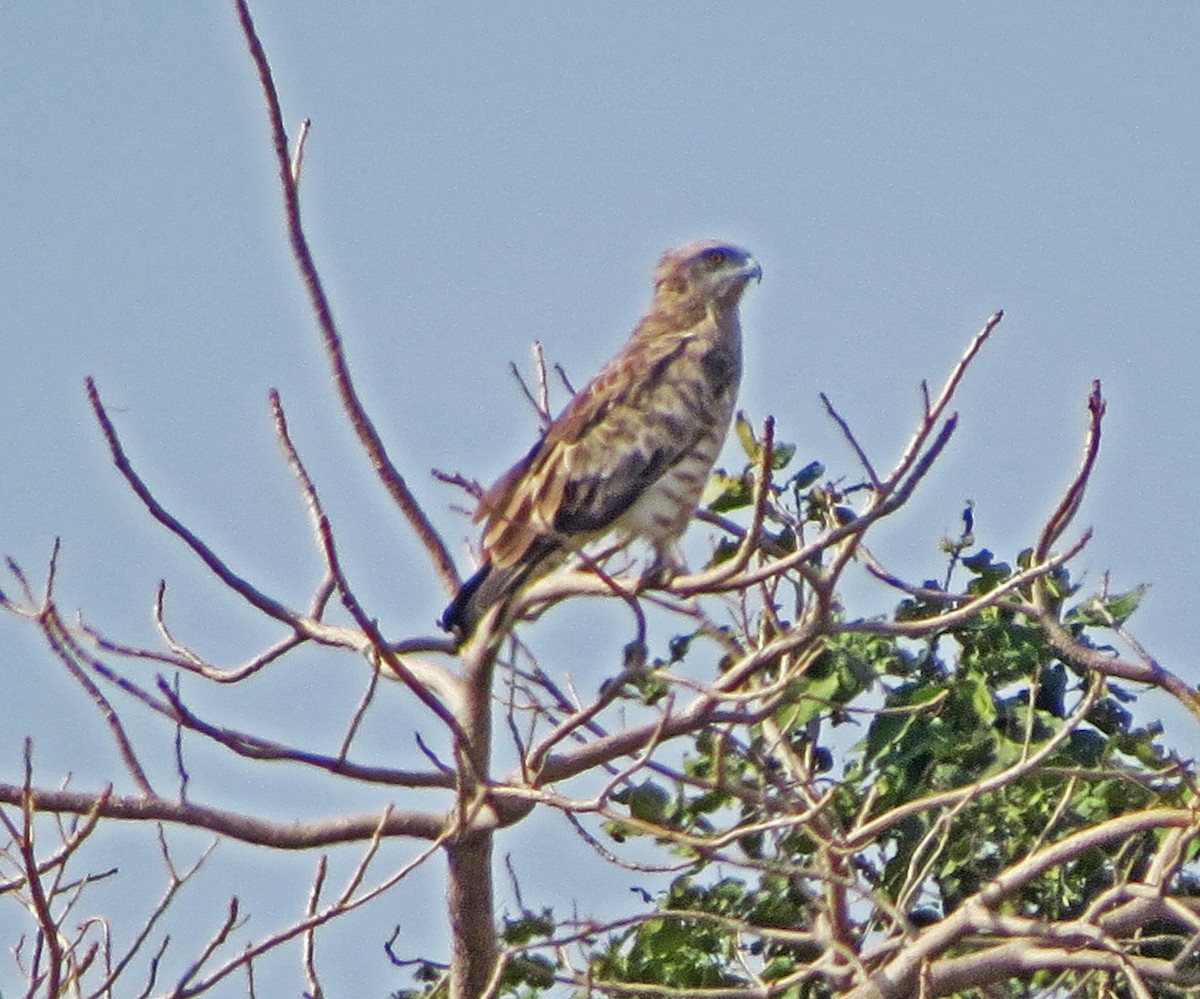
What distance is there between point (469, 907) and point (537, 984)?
3.42ft

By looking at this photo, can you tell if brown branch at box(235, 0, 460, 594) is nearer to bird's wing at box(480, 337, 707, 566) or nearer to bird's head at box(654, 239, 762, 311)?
bird's wing at box(480, 337, 707, 566)

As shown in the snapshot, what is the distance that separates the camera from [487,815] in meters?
5.03

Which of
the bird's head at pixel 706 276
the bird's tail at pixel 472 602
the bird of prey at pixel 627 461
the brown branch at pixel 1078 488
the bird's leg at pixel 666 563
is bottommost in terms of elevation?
the brown branch at pixel 1078 488

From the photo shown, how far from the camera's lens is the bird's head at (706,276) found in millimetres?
7656

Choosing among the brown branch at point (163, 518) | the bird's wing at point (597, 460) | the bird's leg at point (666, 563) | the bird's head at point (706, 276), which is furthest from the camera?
the bird's head at point (706, 276)

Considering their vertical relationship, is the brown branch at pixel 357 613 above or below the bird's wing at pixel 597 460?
below

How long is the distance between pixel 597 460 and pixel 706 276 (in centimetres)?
140

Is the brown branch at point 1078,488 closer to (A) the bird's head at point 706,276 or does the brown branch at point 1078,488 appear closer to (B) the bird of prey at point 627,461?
(B) the bird of prey at point 627,461

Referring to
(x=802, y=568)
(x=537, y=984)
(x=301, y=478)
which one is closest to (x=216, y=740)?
(x=301, y=478)

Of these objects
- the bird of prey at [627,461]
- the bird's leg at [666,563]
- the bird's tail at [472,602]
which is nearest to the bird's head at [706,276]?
the bird of prey at [627,461]

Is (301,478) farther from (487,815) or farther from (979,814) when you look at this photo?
(979,814)

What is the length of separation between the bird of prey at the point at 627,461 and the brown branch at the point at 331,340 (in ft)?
0.52

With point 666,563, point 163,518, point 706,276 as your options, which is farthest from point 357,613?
point 706,276

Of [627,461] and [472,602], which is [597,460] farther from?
[472,602]
